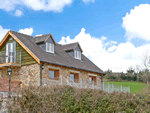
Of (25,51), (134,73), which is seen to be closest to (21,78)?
(25,51)

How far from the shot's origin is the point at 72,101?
34.4 feet

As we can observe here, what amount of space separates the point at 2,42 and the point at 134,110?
16.4 meters

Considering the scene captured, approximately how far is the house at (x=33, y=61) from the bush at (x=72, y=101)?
6.87m

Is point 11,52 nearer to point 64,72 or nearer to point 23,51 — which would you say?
point 23,51

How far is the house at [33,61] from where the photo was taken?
757 inches

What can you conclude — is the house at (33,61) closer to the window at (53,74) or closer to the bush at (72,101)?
the window at (53,74)

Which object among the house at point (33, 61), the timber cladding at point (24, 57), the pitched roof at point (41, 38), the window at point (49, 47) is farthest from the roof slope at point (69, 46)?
the timber cladding at point (24, 57)

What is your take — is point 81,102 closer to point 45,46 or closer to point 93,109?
point 93,109

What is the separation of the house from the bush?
6.87m

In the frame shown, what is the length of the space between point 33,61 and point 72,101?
9740mm

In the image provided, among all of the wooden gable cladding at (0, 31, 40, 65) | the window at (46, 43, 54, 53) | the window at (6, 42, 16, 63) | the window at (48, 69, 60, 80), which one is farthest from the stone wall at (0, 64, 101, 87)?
the window at (46, 43, 54, 53)

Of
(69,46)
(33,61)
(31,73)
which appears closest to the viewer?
(33,61)

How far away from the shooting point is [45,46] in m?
22.1

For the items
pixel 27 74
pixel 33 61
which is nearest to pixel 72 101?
pixel 33 61
